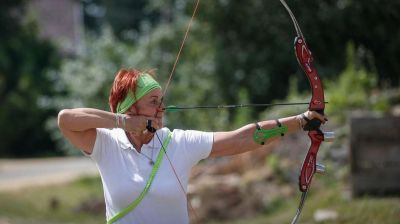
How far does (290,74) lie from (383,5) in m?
4.42

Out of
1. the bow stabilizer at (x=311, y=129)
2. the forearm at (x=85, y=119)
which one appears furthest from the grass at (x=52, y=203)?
the forearm at (x=85, y=119)

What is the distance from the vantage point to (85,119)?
4.63m

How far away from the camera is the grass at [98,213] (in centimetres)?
949

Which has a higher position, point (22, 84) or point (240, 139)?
point (240, 139)

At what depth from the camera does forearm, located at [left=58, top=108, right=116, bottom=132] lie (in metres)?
4.59

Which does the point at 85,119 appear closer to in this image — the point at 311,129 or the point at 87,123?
the point at 87,123

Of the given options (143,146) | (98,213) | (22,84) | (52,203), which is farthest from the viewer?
(22,84)

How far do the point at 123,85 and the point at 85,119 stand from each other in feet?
0.86

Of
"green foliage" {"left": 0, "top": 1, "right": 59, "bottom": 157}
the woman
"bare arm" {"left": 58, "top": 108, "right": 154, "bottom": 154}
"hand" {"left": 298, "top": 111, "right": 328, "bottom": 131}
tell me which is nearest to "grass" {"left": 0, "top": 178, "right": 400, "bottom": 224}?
"hand" {"left": 298, "top": 111, "right": 328, "bottom": 131}

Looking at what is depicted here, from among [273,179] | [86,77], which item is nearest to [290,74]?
[273,179]

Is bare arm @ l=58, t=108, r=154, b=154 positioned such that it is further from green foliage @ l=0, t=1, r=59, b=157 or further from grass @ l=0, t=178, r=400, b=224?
green foliage @ l=0, t=1, r=59, b=157

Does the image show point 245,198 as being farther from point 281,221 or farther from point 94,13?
point 94,13

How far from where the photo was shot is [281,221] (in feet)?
33.3

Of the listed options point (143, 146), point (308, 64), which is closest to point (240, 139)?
point (143, 146)
